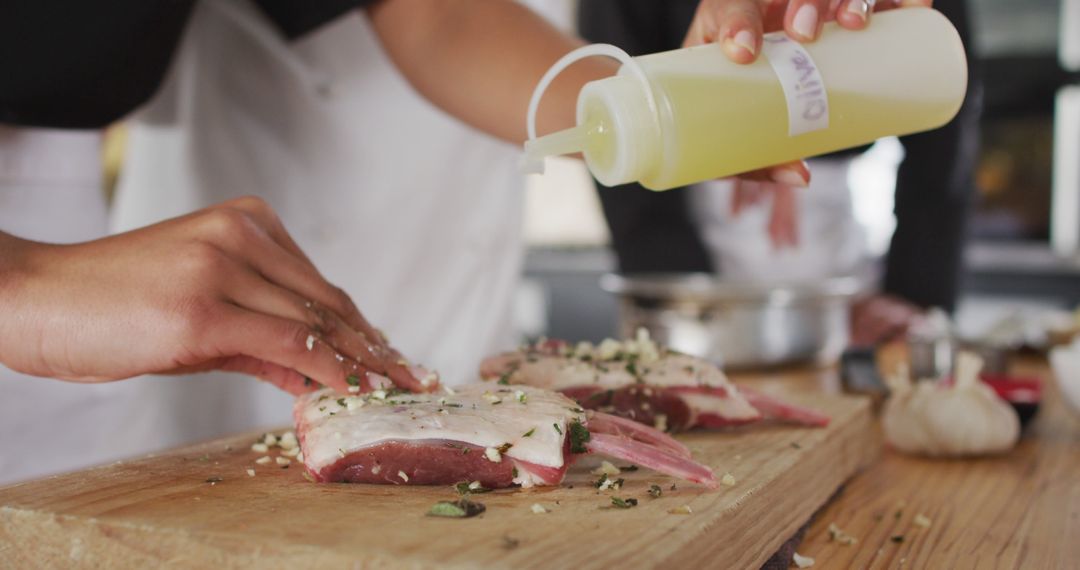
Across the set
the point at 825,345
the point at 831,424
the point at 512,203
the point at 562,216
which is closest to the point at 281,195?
the point at 512,203

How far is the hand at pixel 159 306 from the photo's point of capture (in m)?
1.01

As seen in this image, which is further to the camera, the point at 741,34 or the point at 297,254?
the point at 297,254

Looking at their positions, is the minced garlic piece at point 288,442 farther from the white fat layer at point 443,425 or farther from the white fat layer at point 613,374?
Result: the white fat layer at point 613,374

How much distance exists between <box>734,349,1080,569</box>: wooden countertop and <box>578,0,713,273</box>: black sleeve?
1.32 m

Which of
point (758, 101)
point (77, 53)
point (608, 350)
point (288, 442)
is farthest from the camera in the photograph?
point (77, 53)

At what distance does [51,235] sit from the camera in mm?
1872

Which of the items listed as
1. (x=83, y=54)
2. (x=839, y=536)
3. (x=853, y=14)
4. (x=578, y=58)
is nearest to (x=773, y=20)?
(x=853, y=14)

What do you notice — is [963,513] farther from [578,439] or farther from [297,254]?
[297,254]

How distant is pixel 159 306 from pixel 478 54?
780 mm

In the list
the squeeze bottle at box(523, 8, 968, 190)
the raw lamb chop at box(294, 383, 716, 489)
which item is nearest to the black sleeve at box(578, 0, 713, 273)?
the squeeze bottle at box(523, 8, 968, 190)

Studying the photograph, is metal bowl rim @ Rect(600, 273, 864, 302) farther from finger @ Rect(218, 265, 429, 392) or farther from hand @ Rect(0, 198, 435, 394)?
hand @ Rect(0, 198, 435, 394)

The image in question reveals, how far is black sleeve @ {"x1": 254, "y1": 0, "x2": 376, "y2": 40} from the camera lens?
1714 mm

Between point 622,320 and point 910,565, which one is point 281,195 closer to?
point 622,320

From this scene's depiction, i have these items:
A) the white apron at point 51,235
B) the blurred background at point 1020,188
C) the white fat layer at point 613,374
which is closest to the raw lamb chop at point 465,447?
the white fat layer at point 613,374
